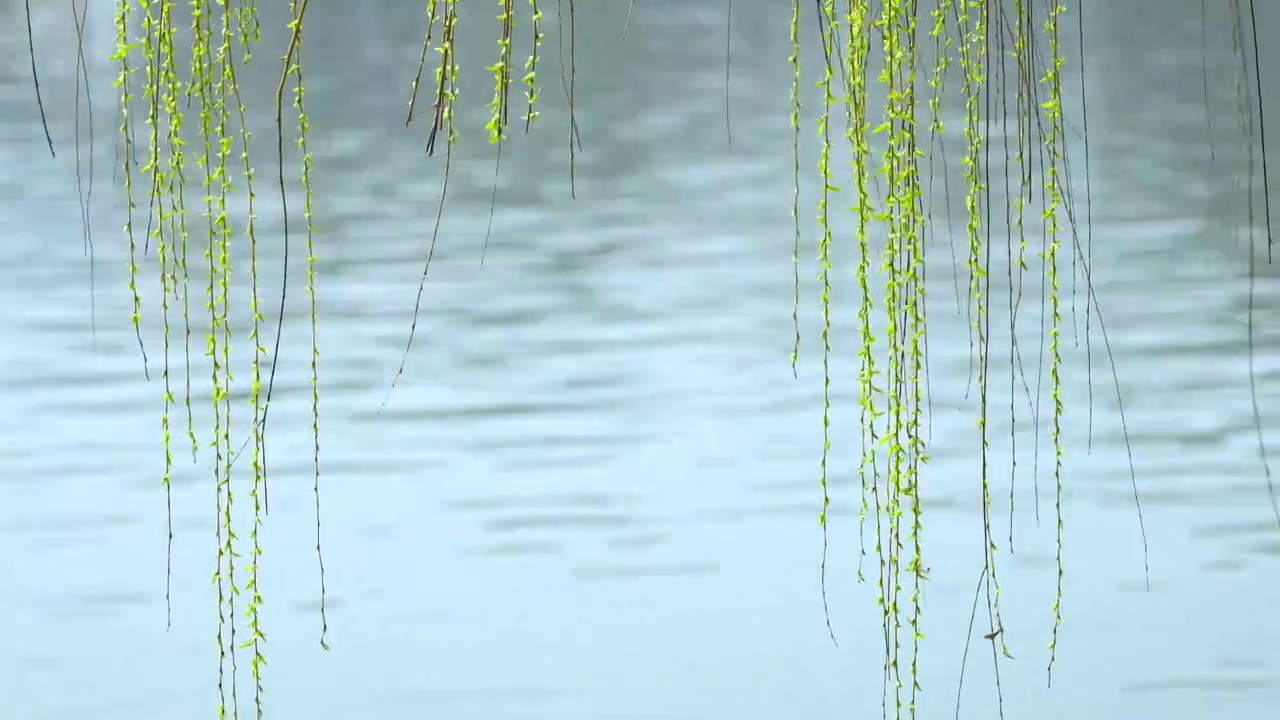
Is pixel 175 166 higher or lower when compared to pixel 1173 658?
higher

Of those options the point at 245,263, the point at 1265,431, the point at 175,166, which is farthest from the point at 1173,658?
the point at 245,263

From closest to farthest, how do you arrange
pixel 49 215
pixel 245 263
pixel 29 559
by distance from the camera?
pixel 29 559 → pixel 245 263 → pixel 49 215

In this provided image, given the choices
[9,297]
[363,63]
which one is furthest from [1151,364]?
[363,63]

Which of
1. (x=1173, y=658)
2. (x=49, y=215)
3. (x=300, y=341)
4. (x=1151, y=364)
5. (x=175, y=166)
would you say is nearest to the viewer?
(x=175, y=166)

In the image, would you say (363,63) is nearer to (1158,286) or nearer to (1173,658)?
(1158,286)

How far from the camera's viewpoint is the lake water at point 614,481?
212 inches

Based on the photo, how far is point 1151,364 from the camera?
26.2 feet

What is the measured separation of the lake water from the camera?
212 inches

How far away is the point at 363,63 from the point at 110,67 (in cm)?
229

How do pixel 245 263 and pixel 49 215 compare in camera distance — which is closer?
pixel 245 263

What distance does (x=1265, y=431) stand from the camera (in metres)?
6.87

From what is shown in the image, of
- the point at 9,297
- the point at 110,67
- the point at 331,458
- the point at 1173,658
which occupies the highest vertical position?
the point at 110,67

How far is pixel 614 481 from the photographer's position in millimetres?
6859

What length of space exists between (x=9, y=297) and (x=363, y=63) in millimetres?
7760
